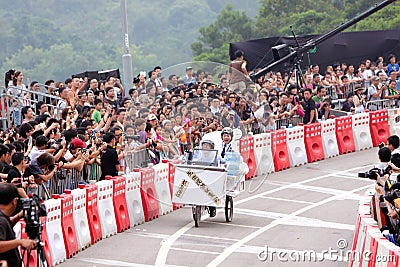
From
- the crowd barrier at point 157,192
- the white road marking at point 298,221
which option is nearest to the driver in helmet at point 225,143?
the crowd barrier at point 157,192

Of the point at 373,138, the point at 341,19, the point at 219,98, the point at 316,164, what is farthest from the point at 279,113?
the point at 341,19

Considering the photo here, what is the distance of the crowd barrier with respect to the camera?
16.0 meters

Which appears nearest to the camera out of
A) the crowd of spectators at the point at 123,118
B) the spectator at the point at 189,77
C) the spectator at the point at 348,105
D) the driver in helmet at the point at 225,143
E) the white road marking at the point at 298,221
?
the crowd of spectators at the point at 123,118

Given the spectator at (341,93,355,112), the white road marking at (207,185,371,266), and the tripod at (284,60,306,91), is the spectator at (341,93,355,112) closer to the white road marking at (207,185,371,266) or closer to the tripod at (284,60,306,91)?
the tripod at (284,60,306,91)

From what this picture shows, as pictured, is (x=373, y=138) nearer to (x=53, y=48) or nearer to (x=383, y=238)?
(x=383, y=238)

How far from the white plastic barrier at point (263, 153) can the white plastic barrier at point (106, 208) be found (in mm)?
6726

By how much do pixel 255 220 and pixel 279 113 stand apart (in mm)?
7495

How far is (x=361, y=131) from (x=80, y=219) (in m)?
13.1

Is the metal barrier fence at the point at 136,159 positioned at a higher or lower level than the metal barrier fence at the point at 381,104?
lower

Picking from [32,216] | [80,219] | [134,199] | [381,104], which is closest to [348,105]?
[381,104]

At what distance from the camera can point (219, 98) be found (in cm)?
1962

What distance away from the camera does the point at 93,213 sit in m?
17.9

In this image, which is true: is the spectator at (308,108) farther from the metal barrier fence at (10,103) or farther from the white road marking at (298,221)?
the white road marking at (298,221)

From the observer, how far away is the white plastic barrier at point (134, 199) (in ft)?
63.6
